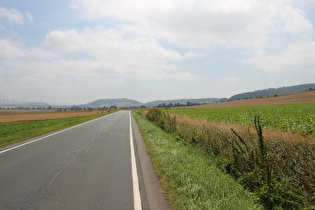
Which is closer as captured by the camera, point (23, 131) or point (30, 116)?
point (23, 131)

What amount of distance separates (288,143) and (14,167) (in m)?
7.98

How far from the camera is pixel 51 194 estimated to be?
13.5ft

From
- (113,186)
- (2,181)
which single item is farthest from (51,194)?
(2,181)

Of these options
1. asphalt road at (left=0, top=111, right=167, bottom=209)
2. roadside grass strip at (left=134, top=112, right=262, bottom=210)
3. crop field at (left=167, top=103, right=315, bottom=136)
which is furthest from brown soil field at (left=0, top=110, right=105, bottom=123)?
roadside grass strip at (left=134, top=112, right=262, bottom=210)

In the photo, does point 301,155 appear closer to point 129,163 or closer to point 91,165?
point 129,163

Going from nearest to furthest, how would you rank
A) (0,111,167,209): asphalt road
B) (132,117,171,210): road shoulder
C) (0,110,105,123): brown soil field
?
(132,117,171,210): road shoulder < (0,111,167,209): asphalt road < (0,110,105,123): brown soil field

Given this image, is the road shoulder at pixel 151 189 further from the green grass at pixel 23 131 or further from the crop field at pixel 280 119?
the green grass at pixel 23 131

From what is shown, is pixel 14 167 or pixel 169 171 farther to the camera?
pixel 14 167

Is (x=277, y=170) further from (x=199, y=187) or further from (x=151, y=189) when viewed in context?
(x=151, y=189)

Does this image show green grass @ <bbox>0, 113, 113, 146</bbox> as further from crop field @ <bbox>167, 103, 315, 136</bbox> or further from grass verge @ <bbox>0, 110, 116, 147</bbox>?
crop field @ <bbox>167, 103, 315, 136</bbox>

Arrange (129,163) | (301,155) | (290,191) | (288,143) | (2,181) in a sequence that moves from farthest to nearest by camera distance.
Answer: (129,163), (2,181), (288,143), (301,155), (290,191)

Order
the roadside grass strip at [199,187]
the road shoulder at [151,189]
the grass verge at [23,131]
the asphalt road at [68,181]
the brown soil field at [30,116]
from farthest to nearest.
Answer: the brown soil field at [30,116] < the grass verge at [23,131] < the asphalt road at [68,181] < the road shoulder at [151,189] < the roadside grass strip at [199,187]

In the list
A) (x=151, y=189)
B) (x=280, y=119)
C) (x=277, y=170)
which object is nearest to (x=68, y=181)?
(x=151, y=189)

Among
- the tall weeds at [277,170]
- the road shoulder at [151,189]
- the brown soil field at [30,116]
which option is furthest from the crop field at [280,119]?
the brown soil field at [30,116]
